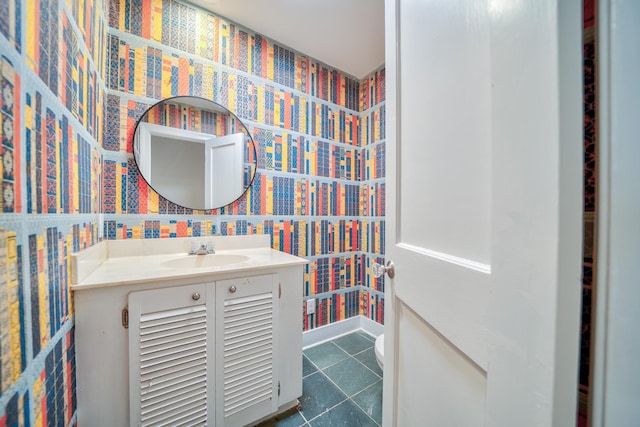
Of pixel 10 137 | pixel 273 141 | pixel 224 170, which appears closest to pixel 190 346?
pixel 10 137

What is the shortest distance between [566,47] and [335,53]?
6.44ft

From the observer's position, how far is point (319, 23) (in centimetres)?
157

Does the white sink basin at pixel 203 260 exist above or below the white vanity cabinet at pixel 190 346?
above

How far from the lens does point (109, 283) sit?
2.77 ft

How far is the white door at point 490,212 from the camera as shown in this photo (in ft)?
0.82

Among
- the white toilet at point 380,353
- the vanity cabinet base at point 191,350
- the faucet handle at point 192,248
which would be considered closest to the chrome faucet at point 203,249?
the faucet handle at point 192,248

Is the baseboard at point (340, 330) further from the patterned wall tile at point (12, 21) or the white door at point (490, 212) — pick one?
the patterned wall tile at point (12, 21)

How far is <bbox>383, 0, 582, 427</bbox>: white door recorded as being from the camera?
251mm

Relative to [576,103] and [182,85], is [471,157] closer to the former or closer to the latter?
[576,103]

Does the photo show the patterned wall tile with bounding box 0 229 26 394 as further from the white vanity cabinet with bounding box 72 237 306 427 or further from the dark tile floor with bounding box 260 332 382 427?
the dark tile floor with bounding box 260 332 382 427

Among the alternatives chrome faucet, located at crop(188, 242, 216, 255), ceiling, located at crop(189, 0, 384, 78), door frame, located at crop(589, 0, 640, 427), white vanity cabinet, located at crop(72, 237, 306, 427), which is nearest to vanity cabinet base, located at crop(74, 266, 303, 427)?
white vanity cabinet, located at crop(72, 237, 306, 427)

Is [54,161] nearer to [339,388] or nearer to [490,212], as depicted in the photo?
[490,212]

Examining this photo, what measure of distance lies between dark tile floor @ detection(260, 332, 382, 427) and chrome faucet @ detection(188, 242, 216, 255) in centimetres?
98

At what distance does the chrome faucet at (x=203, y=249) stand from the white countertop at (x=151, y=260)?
0.09 feet
